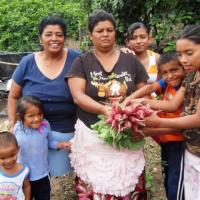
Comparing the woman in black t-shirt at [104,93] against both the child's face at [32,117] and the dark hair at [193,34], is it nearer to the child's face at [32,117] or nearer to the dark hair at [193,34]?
the child's face at [32,117]

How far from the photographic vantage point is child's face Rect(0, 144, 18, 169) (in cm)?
320

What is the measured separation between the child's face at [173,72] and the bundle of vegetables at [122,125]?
17.8 inches

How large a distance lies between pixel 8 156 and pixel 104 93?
0.93 meters

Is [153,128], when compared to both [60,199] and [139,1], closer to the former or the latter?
[60,199]

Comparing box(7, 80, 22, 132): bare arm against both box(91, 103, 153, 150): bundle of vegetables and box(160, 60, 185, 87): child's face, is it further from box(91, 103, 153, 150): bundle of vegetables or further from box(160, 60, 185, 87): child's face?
box(160, 60, 185, 87): child's face

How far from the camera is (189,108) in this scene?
2756 millimetres

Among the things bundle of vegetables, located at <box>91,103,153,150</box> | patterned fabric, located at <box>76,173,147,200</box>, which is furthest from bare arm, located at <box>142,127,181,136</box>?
patterned fabric, located at <box>76,173,147,200</box>

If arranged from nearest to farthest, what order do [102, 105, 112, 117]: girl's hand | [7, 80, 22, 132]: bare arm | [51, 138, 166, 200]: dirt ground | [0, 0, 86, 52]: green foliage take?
[102, 105, 112, 117]: girl's hand
[7, 80, 22, 132]: bare arm
[51, 138, 166, 200]: dirt ground
[0, 0, 86, 52]: green foliage

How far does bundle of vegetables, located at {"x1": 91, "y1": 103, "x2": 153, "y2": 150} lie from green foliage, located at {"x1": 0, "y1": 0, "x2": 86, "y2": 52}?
385 inches

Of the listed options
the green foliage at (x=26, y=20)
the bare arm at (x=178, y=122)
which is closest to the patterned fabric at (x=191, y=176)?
the bare arm at (x=178, y=122)

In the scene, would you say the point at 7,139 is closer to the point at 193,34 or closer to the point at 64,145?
the point at 64,145

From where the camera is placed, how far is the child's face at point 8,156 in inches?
126

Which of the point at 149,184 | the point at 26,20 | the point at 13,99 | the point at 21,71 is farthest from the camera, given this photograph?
the point at 26,20

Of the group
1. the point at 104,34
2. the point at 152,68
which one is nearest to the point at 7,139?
the point at 104,34
